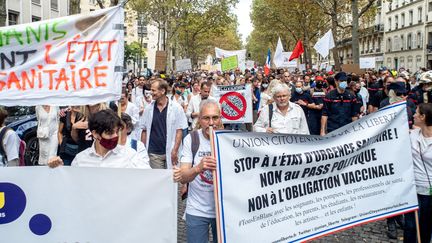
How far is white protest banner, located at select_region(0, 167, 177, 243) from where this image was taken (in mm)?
3523

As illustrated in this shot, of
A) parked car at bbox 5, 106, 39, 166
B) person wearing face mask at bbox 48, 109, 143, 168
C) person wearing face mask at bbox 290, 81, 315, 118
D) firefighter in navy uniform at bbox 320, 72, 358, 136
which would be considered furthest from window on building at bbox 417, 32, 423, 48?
person wearing face mask at bbox 48, 109, 143, 168

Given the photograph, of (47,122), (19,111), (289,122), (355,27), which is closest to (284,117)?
(289,122)

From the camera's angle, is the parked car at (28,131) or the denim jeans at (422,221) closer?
the denim jeans at (422,221)

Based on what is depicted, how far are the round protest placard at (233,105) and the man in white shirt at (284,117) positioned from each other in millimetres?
4548

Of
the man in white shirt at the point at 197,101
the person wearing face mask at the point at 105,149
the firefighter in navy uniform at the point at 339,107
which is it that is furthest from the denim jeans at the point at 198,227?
the man in white shirt at the point at 197,101

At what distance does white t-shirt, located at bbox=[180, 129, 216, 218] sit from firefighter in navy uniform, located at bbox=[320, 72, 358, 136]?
464 centimetres

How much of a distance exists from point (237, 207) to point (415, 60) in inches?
2253

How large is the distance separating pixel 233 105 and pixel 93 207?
23.6 ft

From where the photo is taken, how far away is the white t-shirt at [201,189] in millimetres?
3768

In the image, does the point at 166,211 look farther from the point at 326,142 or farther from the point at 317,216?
the point at 326,142

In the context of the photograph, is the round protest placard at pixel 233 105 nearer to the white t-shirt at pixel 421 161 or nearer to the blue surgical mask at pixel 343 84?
the blue surgical mask at pixel 343 84

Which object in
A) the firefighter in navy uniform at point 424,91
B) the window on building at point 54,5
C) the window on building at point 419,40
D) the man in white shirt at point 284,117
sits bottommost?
the man in white shirt at point 284,117

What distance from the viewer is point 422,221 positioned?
4.61 metres

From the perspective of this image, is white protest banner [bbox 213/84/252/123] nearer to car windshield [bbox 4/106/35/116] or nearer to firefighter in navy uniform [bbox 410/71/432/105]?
firefighter in navy uniform [bbox 410/71/432/105]
